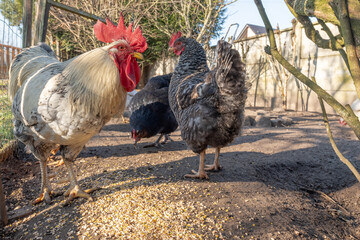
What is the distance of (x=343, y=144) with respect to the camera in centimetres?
489

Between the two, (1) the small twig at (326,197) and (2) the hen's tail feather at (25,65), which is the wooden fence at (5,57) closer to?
(2) the hen's tail feather at (25,65)

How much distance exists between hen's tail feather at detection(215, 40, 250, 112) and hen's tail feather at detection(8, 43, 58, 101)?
2171 mm

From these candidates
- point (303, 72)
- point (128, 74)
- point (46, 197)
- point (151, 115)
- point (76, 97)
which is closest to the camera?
point (76, 97)

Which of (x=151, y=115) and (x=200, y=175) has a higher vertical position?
(x=151, y=115)

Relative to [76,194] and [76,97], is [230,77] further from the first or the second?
[76,194]

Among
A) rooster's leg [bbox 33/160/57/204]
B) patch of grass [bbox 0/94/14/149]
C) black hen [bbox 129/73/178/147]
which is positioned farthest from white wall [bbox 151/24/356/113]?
patch of grass [bbox 0/94/14/149]

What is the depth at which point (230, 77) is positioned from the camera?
2.76 meters

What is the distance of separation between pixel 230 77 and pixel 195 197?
1371 mm

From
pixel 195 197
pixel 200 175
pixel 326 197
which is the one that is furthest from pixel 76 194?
pixel 326 197

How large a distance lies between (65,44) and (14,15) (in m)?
11.6

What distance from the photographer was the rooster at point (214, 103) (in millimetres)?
2770

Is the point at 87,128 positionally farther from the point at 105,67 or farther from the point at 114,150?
the point at 114,150

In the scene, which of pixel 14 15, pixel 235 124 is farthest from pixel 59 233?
pixel 14 15

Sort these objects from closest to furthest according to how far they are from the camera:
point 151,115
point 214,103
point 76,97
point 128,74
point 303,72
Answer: point 76,97 → point 128,74 → point 214,103 → point 151,115 → point 303,72
